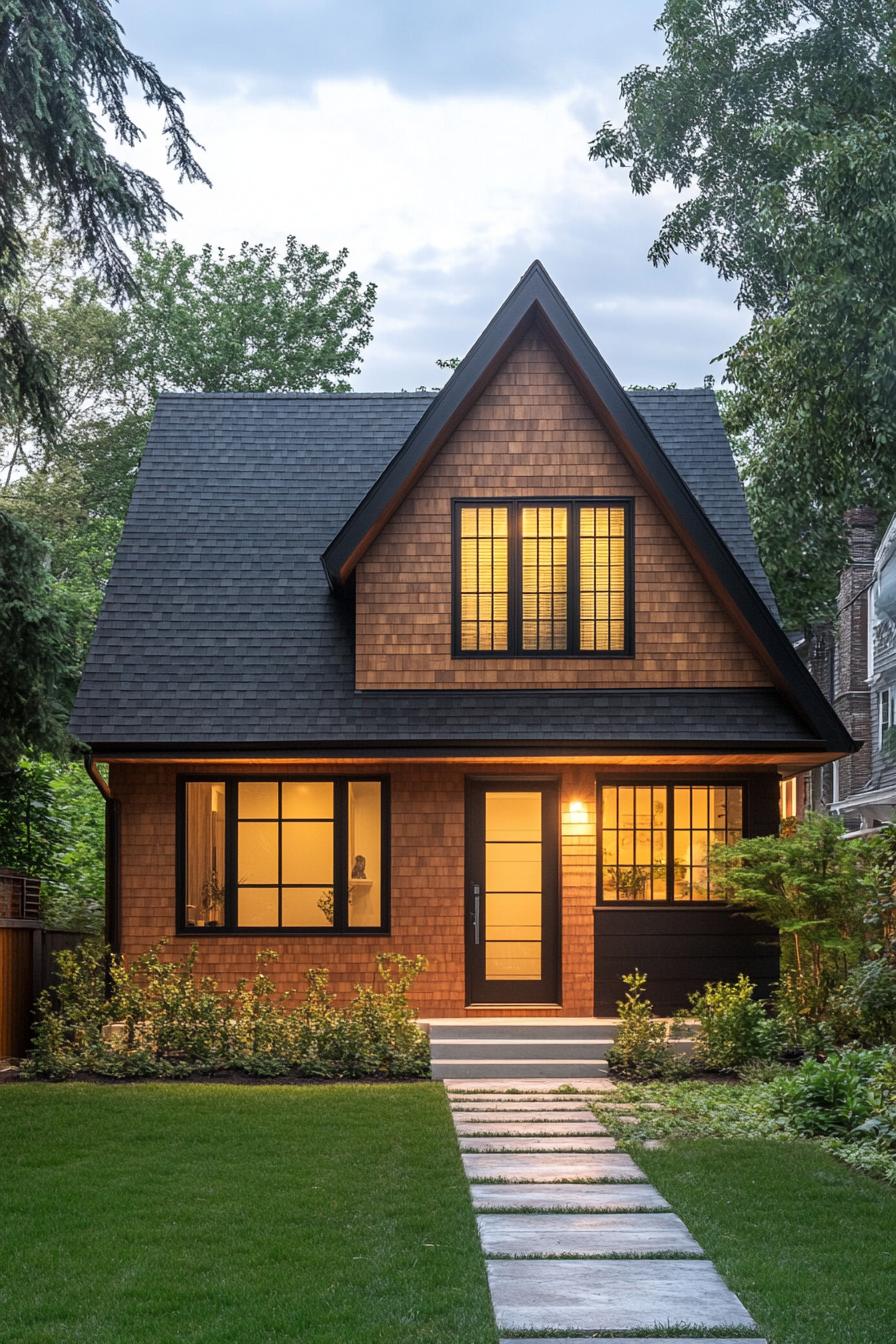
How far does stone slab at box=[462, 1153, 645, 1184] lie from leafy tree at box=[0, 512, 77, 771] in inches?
153

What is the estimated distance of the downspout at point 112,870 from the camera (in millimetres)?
14516

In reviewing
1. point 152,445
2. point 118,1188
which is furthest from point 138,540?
point 118,1188

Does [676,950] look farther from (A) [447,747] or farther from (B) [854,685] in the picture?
(B) [854,685]

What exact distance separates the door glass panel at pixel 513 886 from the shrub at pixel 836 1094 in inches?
165

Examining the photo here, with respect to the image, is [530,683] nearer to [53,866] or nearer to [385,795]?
[385,795]

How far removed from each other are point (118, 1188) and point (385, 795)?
6732mm

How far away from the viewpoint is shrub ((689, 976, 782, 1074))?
1262cm

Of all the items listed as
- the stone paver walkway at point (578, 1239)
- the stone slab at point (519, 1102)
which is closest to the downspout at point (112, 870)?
the stone slab at point (519, 1102)

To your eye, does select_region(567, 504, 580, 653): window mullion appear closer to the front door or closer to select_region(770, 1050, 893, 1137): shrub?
the front door

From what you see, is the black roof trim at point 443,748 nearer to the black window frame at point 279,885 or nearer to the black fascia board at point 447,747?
the black fascia board at point 447,747

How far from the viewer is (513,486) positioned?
1500 cm

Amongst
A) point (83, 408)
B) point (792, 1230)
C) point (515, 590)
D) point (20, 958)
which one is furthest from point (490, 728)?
point (83, 408)

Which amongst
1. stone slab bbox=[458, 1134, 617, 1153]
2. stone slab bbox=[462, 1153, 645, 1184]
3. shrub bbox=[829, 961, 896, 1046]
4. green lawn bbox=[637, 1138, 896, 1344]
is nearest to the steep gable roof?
shrub bbox=[829, 961, 896, 1046]

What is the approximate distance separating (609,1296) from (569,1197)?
6.67 feet
